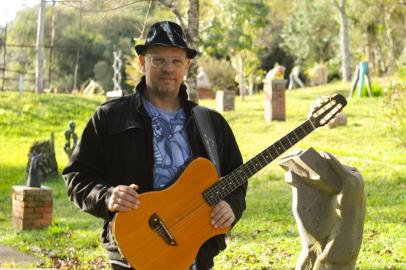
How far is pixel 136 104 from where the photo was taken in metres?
3.44

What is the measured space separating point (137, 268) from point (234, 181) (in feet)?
1.87

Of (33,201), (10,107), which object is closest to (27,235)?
(33,201)

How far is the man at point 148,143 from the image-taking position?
338 cm

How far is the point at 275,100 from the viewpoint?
17344 mm

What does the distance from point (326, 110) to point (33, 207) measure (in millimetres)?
6414

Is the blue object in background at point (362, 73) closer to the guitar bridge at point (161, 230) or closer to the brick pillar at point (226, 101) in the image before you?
the brick pillar at point (226, 101)

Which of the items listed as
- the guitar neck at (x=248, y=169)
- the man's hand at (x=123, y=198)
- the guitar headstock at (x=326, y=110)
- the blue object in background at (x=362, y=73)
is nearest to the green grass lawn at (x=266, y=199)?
the blue object in background at (x=362, y=73)

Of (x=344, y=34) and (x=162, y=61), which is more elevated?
(x=344, y=34)

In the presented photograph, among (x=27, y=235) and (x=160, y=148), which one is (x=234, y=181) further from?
(x=27, y=235)

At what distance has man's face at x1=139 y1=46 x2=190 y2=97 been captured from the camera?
3395mm

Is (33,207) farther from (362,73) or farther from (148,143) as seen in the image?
(362,73)

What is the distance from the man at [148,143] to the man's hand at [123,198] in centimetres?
8

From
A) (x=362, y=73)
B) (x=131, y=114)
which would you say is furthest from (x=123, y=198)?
(x=362, y=73)

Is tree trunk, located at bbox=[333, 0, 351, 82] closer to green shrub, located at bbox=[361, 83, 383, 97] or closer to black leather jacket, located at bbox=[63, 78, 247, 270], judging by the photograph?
green shrub, located at bbox=[361, 83, 383, 97]
